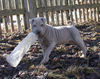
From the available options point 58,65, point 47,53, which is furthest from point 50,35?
point 58,65

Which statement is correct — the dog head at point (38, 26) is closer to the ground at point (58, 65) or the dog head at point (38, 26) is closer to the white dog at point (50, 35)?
the white dog at point (50, 35)

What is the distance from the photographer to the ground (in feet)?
9.80

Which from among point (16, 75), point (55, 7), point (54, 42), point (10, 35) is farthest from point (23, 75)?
point (55, 7)

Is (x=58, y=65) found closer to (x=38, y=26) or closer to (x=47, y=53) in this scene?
(x=47, y=53)

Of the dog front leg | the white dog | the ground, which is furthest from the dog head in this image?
the ground

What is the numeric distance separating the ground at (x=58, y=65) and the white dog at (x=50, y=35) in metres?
0.23

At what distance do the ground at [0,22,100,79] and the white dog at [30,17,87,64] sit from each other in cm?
23

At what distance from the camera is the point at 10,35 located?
611 centimetres

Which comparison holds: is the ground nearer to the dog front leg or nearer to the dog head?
the dog front leg

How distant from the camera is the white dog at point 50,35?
356cm

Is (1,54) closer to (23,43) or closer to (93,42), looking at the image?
(23,43)

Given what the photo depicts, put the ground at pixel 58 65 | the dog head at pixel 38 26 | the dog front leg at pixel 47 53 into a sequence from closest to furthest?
the ground at pixel 58 65 → the dog head at pixel 38 26 → the dog front leg at pixel 47 53

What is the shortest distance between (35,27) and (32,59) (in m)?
0.78

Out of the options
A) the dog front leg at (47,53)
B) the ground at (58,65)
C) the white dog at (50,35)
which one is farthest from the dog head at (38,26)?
the ground at (58,65)
